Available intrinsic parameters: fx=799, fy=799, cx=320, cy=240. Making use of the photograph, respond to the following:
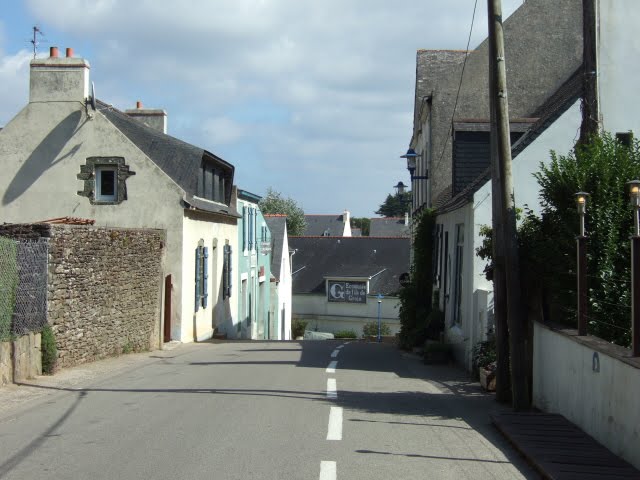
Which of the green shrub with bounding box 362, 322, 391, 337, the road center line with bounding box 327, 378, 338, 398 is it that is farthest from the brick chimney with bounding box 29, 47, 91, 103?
the green shrub with bounding box 362, 322, 391, 337

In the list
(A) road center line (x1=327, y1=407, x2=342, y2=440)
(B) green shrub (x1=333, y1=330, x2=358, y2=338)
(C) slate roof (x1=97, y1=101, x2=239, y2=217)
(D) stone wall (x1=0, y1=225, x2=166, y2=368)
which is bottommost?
(B) green shrub (x1=333, y1=330, x2=358, y2=338)

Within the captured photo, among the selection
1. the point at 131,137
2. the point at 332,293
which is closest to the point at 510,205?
the point at 131,137

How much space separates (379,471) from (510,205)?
16.8 feet

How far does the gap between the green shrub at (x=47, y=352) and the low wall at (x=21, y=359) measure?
0.08 m

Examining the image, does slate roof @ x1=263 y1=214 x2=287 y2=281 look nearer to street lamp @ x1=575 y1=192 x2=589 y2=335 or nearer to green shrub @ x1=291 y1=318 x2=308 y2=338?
green shrub @ x1=291 y1=318 x2=308 y2=338

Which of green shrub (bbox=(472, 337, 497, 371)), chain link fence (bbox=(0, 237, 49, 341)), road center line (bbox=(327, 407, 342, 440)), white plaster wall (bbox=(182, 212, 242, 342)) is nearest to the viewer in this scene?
road center line (bbox=(327, 407, 342, 440))

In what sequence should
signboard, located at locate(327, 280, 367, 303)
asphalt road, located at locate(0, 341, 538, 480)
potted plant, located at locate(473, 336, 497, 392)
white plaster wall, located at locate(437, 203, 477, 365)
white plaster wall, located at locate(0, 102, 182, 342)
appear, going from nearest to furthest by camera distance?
1. asphalt road, located at locate(0, 341, 538, 480)
2. potted plant, located at locate(473, 336, 497, 392)
3. white plaster wall, located at locate(437, 203, 477, 365)
4. white plaster wall, located at locate(0, 102, 182, 342)
5. signboard, located at locate(327, 280, 367, 303)

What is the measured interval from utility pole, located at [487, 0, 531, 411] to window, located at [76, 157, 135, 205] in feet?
49.8

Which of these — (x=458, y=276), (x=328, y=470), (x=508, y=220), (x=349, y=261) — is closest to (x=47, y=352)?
(x=508, y=220)

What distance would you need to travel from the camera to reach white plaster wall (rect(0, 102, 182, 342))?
2373 cm

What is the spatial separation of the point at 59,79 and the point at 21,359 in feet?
42.3

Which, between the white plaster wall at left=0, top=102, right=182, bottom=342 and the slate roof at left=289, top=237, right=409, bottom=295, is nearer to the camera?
the white plaster wall at left=0, top=102, right=182, bottom=342

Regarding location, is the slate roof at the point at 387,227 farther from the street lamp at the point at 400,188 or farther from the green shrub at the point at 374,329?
the street lamp at the point at 400,188

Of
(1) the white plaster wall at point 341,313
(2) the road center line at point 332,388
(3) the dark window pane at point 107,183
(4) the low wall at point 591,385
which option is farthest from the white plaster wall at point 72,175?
(1) the white plaster wall at point 341,313
